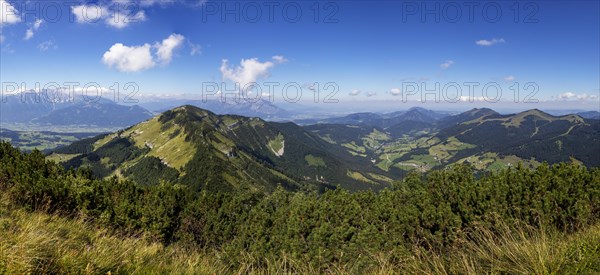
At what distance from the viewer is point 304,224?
3008cm

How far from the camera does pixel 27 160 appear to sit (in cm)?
3288

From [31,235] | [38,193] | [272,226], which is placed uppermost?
[31,235]

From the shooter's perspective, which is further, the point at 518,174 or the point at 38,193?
the point at 518,174

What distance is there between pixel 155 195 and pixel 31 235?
3412 centimetres

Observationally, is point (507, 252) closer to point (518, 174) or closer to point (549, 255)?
point (549, 255)

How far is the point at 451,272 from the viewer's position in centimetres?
669

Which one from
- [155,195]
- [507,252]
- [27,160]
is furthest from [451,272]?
[27,160]

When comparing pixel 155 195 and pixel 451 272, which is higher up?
pixel 451 272

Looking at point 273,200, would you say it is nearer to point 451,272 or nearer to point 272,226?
point 272,226

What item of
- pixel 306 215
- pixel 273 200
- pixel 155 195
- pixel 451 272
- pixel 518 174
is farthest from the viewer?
pixel 273 200

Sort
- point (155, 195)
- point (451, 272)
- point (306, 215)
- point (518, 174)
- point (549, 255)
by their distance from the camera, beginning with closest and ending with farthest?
1. point (549, 255)
2. point (451, 272)
3. point (518, 174)
4. point (306, 215)
5. point (155, 195)

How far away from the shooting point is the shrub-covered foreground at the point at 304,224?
21.7ft

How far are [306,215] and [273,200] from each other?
10.4 meters

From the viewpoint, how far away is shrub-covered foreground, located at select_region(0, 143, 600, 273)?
6621mm
